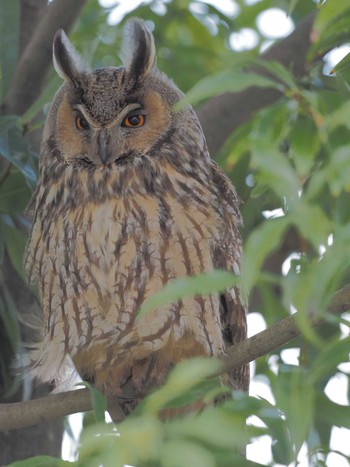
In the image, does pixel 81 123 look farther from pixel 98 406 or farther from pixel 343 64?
pixel 98 406

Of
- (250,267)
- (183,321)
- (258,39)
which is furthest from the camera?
(258,39)

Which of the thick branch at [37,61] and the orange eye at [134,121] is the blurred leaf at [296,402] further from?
the thick branch at [37,61]

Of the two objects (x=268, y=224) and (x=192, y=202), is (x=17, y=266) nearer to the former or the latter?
(x=192, y=202)

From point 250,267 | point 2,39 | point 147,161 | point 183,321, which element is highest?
point 2,39

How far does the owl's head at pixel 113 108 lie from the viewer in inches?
101

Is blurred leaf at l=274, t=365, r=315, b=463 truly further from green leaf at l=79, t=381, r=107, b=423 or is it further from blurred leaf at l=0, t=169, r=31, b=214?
blurred leaf at l=0, t=169, r=31, b=214

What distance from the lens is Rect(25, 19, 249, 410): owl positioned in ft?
7.94

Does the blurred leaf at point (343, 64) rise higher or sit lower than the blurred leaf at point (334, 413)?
higher

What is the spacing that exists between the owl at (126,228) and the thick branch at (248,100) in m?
0.25

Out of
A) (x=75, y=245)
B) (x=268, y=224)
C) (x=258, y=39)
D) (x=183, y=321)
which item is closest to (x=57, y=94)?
(x=75, y=245)

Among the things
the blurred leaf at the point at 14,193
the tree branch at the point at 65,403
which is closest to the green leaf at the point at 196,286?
the tree branch at the point at 65,403

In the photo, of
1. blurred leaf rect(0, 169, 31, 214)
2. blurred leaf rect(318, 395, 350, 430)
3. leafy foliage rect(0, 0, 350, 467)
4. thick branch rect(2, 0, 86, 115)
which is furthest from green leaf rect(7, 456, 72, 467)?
thick branch rect(2, 0, 86, 115)

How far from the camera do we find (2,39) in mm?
2730

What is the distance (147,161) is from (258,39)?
58.7 inches
